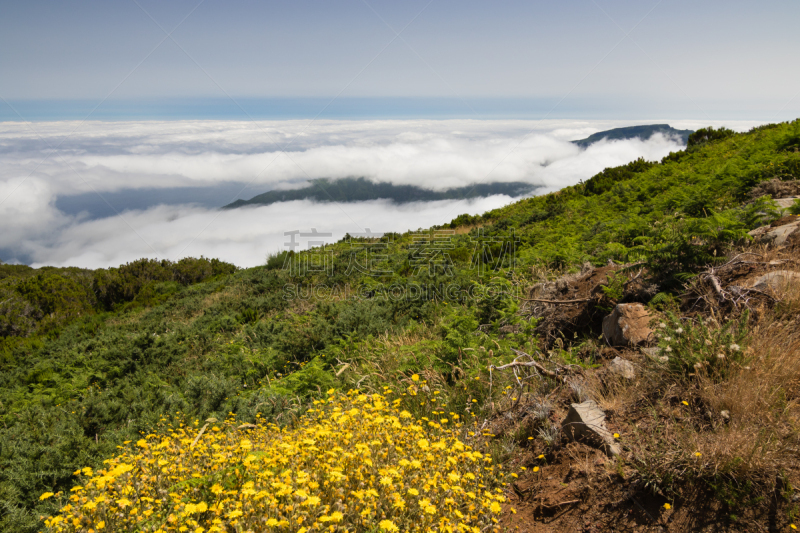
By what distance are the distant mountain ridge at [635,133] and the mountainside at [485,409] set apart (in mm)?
152446

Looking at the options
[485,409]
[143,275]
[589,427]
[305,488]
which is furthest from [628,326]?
[143,275]

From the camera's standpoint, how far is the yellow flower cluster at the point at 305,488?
6.60ft

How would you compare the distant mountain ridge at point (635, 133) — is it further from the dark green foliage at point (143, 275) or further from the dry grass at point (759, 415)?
the dry grass at point (759, 415)

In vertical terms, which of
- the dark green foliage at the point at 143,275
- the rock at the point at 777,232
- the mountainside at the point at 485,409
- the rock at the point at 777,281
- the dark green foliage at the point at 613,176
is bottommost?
the dark green foliage at the point at 143,275

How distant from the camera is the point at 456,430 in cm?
336

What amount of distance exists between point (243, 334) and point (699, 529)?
10015mm

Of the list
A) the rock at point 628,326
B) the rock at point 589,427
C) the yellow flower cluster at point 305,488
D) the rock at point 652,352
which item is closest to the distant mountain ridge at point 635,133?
the rock at point 628,326

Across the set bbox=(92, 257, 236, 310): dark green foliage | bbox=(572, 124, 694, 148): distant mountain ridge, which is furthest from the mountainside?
bbox=(572, 124, 694, 148): distant mountain ridge

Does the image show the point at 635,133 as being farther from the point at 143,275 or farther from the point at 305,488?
the point at 305,488

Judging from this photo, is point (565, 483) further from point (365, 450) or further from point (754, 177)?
point (754, 177)

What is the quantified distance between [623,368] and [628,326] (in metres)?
0.78

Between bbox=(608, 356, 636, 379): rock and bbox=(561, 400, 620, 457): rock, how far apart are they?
481mm

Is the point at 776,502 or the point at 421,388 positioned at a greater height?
the point at 776,502

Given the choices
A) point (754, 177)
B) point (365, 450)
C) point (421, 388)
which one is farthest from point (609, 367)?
point (754, 177)
